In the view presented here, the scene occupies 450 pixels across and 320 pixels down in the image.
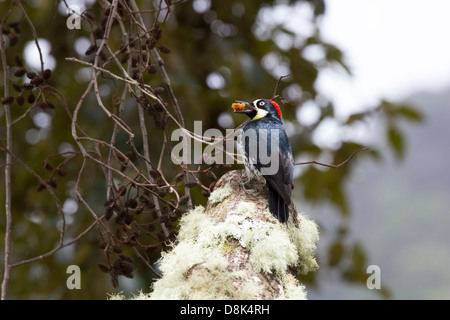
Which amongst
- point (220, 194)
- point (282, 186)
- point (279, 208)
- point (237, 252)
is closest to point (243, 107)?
point (282, 186)

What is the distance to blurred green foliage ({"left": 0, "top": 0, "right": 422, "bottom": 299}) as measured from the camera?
530 cm

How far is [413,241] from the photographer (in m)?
47.0

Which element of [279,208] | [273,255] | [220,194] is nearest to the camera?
[273,255]

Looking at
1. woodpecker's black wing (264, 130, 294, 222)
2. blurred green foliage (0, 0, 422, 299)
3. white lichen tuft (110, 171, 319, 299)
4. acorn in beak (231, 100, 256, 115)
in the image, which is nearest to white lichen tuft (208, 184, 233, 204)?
white lichen tuft (110, 171, 319, 299)

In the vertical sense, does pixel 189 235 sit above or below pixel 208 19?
below

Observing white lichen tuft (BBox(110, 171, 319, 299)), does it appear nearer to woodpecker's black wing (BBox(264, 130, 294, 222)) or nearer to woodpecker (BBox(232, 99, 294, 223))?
woodpecker's black wing (BBox(264, 130, 294, 222))

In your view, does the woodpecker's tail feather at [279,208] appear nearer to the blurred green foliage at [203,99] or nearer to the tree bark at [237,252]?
the tree bark at [237,252]

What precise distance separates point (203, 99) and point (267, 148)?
1578mm

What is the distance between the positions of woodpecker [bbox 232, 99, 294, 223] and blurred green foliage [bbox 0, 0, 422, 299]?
3.13 ft

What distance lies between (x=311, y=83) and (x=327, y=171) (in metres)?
0.87

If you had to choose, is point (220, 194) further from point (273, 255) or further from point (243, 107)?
point (243, 107)

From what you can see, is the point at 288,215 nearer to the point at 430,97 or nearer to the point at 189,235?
the point at 189,235

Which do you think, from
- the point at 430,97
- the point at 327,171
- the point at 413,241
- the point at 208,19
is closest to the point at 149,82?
the point at 208,19

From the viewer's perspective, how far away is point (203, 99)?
5375 mm
